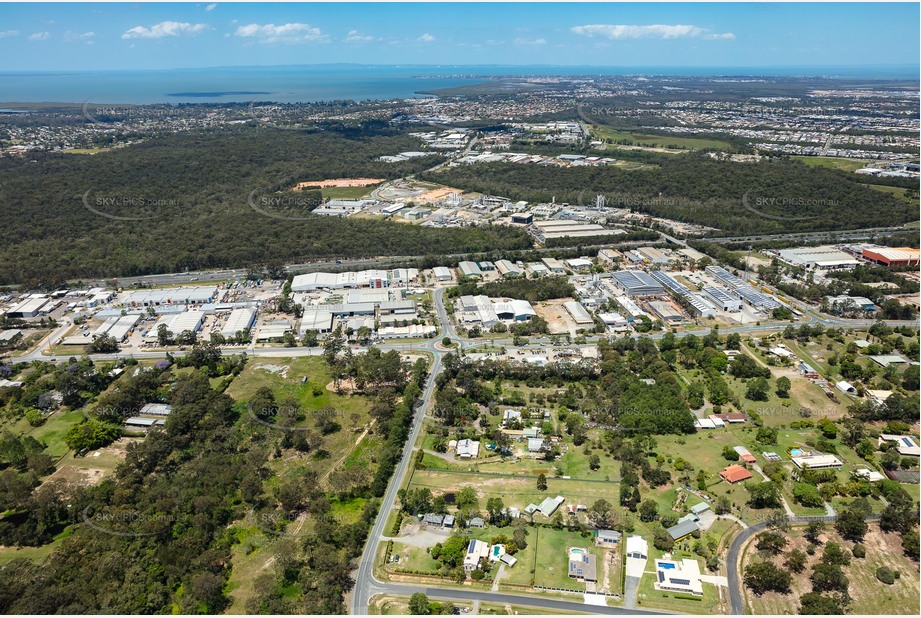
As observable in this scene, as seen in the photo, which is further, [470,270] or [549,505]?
[470,270]

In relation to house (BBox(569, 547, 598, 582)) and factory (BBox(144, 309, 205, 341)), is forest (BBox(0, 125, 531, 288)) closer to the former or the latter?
factory (BBox(144, 309, 205, 341))

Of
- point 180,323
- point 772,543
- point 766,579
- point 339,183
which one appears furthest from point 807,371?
point 339,183

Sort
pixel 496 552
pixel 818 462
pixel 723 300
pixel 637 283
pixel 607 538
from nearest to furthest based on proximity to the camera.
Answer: pixel 496 552 → pixel 607 538 → pixel 818 462 → pixel 723 300 → pixel 637 283

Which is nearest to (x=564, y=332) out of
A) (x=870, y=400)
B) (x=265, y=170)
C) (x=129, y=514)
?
(x=870, y=400)

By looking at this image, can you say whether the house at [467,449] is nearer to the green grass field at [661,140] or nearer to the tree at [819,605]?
the tree at [819,605]

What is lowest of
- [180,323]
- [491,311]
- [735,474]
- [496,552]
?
[496,552]

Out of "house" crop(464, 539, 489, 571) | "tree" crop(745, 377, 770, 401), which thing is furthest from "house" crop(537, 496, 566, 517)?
"tree" crop(745, 377, 770, 401)

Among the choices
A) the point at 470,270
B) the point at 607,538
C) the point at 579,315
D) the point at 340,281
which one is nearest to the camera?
the point at 607,538

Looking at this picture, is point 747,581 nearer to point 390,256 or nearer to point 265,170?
point 390,256

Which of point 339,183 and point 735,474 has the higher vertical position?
point 339,183

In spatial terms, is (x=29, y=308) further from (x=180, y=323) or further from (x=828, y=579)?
(x=828, y=579)
